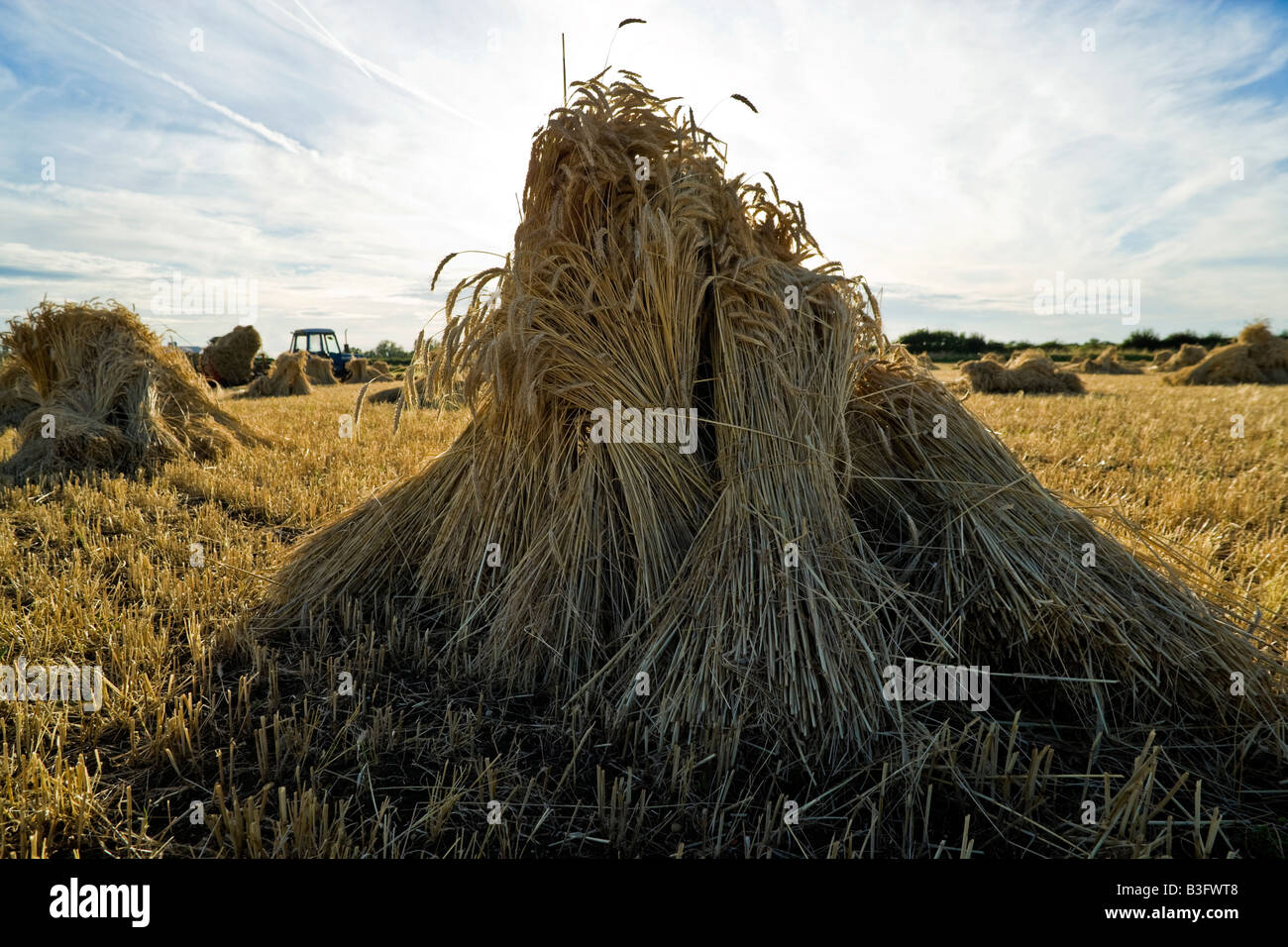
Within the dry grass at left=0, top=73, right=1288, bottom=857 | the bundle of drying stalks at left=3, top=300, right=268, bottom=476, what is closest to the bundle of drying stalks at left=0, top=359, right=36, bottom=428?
the bundle of drying stalks at left=3, top=300, right=268, bottom=476

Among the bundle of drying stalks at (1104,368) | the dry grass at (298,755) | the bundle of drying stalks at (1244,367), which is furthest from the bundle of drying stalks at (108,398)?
the bundle of drying stalks at (1104,368)

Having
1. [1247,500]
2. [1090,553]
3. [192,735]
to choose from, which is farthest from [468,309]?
[1247,500]

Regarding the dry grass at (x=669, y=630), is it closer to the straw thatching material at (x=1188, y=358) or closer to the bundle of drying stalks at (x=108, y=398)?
the bundle of drying stalks at (x=108, y=398)

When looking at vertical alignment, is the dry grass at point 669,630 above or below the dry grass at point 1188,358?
below

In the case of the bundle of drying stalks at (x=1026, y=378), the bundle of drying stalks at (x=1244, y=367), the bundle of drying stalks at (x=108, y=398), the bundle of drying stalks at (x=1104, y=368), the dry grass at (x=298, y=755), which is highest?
the bundle of drying stalks at (x=1104, y=368)

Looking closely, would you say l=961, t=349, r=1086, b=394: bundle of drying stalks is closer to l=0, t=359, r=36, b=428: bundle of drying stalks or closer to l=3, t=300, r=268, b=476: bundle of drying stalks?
l=3, t=300, r=268, b=476: bundle of drying stalks

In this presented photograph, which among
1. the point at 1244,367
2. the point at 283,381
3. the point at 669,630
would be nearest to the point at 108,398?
the point at 669,630

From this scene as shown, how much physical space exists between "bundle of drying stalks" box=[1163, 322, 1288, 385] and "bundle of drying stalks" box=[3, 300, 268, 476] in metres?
19.3

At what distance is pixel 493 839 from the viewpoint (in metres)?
1.54

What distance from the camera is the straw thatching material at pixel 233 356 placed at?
61.6 ft

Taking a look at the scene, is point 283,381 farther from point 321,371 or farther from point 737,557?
point 737,557

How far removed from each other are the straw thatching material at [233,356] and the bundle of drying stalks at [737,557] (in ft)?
64.9

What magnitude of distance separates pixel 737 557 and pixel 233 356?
69.8 ft

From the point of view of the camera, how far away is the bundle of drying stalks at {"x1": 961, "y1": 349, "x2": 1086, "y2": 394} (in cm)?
1337
